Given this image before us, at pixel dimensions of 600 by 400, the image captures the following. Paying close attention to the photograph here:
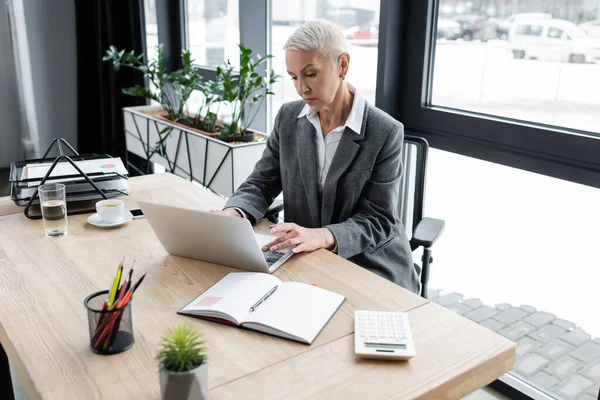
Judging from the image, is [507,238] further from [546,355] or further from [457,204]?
[546,355]

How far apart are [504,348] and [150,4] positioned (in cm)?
322

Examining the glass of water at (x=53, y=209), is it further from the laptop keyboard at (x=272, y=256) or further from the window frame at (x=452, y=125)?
the window frame at (x=452, y=125)

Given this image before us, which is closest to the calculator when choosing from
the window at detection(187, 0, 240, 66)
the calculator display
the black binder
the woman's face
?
the calculator display

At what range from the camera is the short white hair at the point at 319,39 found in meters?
1.47

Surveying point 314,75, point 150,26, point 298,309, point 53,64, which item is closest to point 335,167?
point 314,75

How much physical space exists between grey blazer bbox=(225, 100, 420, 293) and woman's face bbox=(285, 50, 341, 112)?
0.39ft

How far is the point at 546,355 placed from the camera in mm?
1906

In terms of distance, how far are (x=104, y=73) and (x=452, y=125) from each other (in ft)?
8.79

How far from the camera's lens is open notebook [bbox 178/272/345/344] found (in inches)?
39.8

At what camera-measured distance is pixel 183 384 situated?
76cm

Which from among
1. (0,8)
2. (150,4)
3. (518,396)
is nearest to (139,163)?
(150,4)

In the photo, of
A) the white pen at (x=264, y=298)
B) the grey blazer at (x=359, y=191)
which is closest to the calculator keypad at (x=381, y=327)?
the white pen at (x=264, y=298)

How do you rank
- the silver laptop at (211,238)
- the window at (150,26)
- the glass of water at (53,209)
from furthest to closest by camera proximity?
the window at (150,26)
the glass of water at (53,209)
the silver laptop at (211,238)

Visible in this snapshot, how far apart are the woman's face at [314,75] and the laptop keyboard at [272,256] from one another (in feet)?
1.52
